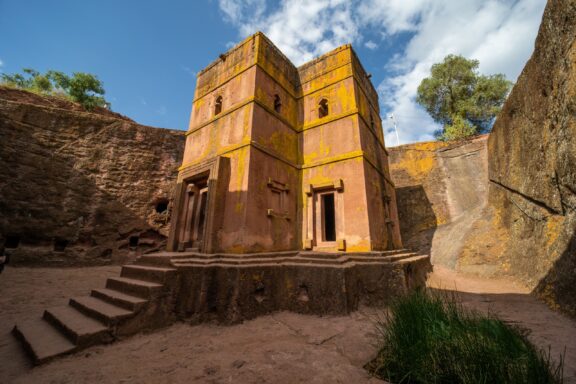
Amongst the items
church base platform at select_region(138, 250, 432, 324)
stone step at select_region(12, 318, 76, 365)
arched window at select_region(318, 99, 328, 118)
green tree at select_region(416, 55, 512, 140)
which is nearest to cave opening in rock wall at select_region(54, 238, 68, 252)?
church base platform at select_region(138, 250, 432, 324)

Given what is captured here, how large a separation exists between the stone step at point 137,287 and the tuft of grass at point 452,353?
408 cm

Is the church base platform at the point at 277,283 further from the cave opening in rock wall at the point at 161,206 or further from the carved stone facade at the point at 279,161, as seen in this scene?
the cave opening in rock wall at the point at 161,206

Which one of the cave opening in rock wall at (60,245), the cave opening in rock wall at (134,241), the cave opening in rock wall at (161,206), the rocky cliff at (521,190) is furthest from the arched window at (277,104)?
the cave opening in rock wall at (60,245)

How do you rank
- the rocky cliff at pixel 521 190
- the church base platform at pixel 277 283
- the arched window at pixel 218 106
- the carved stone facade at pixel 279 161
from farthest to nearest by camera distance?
1. the arched window at pixel 218 106
2. the carved stone facade at pixel 279 161
3. the rocky cliff at pixel 521 190
4. the church base platform at pixel 277 283

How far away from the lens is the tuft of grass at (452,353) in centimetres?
221

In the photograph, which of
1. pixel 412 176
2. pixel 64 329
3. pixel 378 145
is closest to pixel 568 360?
A: pixel 64 329

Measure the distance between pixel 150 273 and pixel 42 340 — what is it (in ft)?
5.89

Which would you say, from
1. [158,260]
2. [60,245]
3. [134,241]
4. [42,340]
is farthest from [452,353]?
[60,245]

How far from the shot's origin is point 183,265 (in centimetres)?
527

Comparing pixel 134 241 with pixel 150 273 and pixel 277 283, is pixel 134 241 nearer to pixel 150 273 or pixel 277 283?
pixel 150 273

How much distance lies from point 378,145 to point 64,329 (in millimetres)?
10771

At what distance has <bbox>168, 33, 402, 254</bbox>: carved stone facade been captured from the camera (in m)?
6.88

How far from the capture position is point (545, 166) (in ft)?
21.9

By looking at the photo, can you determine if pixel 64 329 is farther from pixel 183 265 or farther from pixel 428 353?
pixel 428 353
